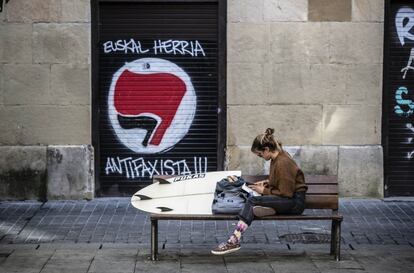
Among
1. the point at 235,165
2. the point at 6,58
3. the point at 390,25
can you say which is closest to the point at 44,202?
the point at 6,58

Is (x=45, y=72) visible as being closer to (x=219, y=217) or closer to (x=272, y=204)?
(x=219, y=217)

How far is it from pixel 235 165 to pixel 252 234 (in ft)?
7.10

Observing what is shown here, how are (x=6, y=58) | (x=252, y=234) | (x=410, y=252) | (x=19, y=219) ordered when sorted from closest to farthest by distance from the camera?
(x=410, y=252)
(x=252, y=234)
(x=19, y=219)
(x=6, y=58)

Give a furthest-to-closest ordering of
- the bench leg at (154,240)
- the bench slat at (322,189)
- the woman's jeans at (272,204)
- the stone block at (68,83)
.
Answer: the stone block at (68,83) → the bench slat at (322,189) → the bench leg at (154,240) → the woman's jeans at (272,204)

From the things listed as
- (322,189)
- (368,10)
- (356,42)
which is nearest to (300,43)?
(356,42)

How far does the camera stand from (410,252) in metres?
7.62

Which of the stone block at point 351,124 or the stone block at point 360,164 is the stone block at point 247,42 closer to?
the stone block at point 351,124

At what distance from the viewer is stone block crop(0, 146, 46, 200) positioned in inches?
400

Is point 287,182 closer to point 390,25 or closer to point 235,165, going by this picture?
point 235,165

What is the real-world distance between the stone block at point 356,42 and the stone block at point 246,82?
3.45 ft

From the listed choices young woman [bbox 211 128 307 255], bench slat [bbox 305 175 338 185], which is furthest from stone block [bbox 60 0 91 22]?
bench slat [bbox 305 175 338 185]

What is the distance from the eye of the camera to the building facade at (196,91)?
10195 mm

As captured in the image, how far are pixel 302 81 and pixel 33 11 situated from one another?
151 inches

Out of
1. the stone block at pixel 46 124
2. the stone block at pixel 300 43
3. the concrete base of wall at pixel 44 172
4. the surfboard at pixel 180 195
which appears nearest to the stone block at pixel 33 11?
the stone block at pixel 46 124
